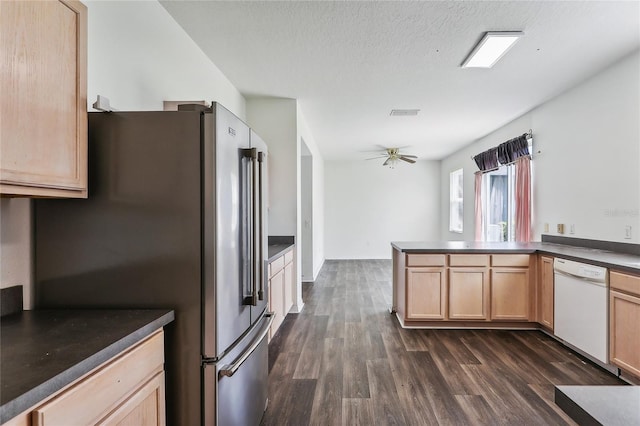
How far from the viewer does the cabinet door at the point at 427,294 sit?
3436 mm

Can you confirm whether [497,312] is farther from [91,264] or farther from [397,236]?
[397,236]

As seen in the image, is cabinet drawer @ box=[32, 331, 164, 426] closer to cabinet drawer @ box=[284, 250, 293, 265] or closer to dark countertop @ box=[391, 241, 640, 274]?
cabinet drawer @ box=[284, 250, 293, 265]

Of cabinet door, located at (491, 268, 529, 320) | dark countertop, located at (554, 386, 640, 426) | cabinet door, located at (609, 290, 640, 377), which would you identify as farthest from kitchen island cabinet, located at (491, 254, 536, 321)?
dark countertop, located at (554, 386, 640, 426)

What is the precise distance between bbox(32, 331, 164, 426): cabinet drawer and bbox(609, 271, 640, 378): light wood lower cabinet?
3001 millimetres

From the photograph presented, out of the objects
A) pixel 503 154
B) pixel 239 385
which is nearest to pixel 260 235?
pixel 239 385

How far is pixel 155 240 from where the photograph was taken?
4.41 feet

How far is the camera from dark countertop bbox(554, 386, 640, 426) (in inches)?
24.0

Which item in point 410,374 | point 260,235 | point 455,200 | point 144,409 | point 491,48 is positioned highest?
point 491,48

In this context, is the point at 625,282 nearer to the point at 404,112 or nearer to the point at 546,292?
the point at 546,292

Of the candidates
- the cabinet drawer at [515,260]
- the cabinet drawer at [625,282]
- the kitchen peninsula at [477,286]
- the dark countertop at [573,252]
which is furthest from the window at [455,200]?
the cabinet drawer at [625,282]

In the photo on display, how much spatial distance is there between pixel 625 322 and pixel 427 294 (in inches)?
61.2

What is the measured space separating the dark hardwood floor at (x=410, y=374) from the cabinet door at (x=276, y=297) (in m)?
0.16

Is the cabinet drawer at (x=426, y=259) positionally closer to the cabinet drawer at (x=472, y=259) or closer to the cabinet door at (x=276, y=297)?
the cabinet drawer at (x=472, y=259)

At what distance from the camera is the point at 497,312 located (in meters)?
3.41
